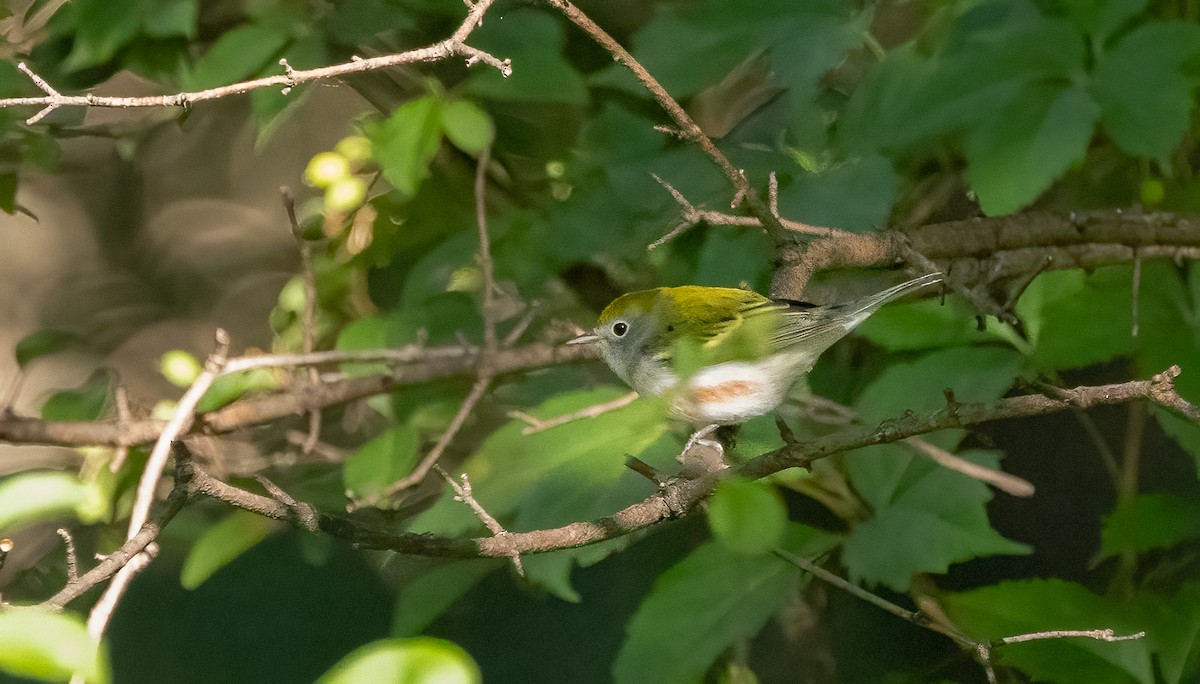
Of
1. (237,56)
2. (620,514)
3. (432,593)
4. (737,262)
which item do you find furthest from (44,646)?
(237,56)

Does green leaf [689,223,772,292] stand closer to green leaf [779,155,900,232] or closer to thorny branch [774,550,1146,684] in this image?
A: green leaf [779,155,900,232]

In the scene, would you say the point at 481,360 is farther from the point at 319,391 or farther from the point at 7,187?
the point at 7,187

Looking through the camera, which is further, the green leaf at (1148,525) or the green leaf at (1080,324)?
the green leaf at (1148,525)

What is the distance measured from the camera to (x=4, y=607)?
1.31 ft

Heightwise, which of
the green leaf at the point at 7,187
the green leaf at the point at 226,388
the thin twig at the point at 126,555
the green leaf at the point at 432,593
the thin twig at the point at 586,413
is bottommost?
the green leaf at the point at 432,593

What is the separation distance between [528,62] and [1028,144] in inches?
17.2

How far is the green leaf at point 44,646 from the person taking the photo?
1.00 ft

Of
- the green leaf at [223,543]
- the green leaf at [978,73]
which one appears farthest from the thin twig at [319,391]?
the green leaf at [978,73]

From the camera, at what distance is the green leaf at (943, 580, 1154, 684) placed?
2.36ft

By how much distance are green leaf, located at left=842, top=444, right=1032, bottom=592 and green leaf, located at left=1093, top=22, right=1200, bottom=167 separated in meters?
0.28

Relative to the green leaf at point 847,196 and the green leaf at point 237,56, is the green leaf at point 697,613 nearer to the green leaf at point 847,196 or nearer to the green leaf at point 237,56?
the green leaf at point 847,196

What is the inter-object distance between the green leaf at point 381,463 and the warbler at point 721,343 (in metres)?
0.35

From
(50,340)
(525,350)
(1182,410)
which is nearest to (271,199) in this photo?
(50,340)

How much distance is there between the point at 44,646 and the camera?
1.01 feet
